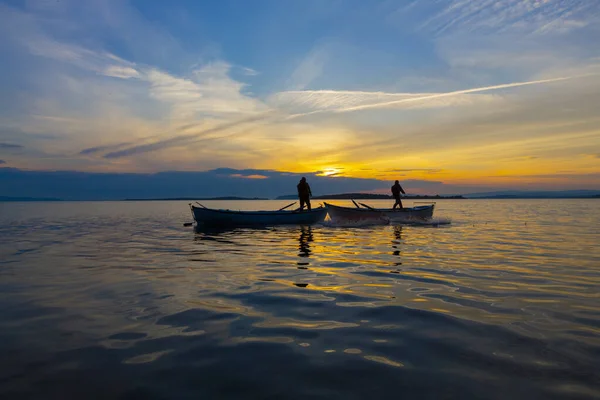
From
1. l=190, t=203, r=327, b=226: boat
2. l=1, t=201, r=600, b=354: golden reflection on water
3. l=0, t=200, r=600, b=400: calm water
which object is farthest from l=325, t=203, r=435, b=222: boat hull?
l=0, t=200, r=600, b=400: calm water

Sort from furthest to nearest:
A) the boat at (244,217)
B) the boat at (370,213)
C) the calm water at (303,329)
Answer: the boat at (370,213)
the boat at (244,217)
the calm water at (303,329)

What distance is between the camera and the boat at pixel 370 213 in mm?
31875

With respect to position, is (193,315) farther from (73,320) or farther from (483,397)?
(483,397)

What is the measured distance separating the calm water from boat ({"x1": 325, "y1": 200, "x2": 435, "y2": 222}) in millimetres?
18515

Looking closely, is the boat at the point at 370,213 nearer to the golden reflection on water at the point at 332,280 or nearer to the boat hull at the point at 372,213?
the boat hull at the point at 372,213

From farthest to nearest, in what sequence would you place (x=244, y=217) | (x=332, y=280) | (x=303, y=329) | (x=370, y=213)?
(x=370, y=213)
(x=244, y=217)
(x=332, y=280)
(x=303, y=329)

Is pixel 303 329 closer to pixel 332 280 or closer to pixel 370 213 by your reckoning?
pixel 332 280

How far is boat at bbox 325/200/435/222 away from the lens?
31875mm

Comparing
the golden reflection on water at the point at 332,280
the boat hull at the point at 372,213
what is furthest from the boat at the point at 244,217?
the golden reflection on water at the point at 332,280

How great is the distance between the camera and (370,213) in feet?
105

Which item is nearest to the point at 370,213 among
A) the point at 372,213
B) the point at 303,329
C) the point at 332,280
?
the point at 372,213

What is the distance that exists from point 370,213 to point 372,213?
0.17 meters

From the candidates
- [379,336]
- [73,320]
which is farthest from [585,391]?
[73,320]

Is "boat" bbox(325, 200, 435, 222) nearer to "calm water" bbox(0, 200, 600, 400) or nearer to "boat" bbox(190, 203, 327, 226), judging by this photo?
"boat" bbox(190, 203, 327, 226)
